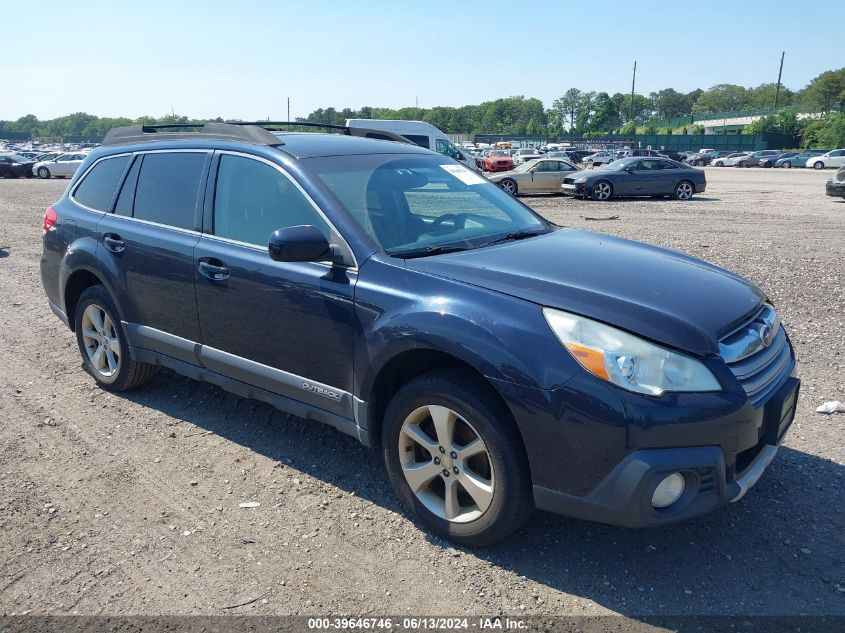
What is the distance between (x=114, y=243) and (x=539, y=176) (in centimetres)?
2082

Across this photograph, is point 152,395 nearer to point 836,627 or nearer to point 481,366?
point 481,366

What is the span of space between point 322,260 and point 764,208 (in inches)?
733

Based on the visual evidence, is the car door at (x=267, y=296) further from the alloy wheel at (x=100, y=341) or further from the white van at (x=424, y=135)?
the white van at (x=424, y=135)

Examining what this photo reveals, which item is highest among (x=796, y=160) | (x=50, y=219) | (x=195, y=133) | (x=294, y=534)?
(x=195, y=133)

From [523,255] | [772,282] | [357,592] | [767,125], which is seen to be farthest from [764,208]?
[767,125]

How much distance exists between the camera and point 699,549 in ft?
10.5

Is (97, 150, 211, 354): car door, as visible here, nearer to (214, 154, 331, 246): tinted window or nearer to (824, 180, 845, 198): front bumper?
(214, 154, 331, 246): tinted window

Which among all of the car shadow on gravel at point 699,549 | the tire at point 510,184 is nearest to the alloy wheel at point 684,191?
the tire at point 510,184

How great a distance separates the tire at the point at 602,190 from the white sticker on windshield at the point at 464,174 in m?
18.7

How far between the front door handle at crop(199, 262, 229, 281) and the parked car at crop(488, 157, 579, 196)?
20.6 m

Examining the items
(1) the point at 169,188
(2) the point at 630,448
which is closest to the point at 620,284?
(2) the point at 630,448

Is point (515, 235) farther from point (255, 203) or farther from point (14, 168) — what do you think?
point (14, 168)

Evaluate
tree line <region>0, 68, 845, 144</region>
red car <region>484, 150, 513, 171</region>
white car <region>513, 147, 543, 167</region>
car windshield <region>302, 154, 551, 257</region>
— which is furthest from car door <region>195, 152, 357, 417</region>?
tree line <region>0, 68, 845, 144</region>

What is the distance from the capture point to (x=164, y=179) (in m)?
4.58
